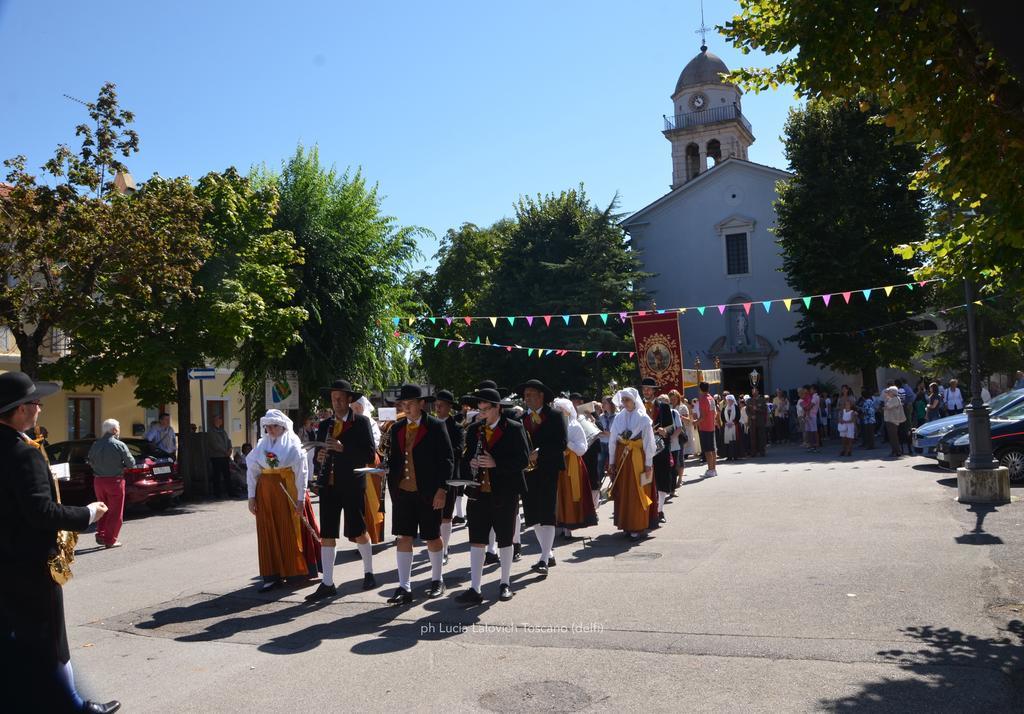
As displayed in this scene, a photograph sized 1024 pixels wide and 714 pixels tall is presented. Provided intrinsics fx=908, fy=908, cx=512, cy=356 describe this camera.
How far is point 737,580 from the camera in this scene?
8.48m

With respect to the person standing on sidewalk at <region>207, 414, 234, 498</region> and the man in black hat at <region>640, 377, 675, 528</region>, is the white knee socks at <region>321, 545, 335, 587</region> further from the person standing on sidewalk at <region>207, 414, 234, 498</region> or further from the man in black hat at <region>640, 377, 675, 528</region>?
the person standing on sidewalk at <region>207, 414, 234, 498</region>

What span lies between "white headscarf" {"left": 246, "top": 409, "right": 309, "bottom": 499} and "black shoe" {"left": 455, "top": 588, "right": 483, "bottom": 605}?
2.22m

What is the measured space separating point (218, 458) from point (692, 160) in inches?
1807

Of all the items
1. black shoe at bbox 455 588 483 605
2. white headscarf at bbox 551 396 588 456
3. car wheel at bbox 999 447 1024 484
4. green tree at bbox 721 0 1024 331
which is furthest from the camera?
car wheel at bbox 999 447 1024 484

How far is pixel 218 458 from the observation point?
20.9m

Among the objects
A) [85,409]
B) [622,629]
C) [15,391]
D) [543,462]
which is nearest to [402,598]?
[622,629]

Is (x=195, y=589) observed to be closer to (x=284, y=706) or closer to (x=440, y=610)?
(x=440, y=610)

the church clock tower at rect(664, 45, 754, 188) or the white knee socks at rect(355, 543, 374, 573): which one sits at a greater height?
the church clock tower at rect(664, 45, 754, 188)

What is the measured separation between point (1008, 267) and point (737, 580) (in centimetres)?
367

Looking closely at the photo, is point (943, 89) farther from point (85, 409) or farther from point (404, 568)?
point (85, 409)

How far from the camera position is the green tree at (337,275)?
2631 centimetres

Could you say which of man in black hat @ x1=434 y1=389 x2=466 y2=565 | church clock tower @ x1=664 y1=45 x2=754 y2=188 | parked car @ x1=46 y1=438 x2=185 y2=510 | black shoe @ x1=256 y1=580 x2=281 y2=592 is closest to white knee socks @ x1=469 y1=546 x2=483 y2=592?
man in black hat @ x1=434 y1=389 x2=466 y2=565

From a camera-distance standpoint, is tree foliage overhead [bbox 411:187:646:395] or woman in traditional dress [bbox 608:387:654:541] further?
Answer: tree foliage overhead [bbox 411:187:646:395]

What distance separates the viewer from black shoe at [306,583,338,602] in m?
8.66
